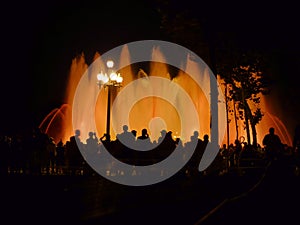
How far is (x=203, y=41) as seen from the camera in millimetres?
24109

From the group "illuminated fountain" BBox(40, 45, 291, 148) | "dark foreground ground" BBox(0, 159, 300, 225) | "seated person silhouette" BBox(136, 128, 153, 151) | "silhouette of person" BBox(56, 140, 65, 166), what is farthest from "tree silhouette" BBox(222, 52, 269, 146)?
"dark foreground ground" BBox(0, 159, 300, 225)

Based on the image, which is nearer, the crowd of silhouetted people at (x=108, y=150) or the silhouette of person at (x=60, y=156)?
the crowd of silhouetted people at (x=108, y=150)

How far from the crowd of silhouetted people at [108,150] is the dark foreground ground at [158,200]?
0.95 m

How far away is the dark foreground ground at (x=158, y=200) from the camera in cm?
760

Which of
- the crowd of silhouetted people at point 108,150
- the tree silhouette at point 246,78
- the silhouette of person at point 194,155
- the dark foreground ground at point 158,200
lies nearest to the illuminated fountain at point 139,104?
the tree silhouette at point 246,78

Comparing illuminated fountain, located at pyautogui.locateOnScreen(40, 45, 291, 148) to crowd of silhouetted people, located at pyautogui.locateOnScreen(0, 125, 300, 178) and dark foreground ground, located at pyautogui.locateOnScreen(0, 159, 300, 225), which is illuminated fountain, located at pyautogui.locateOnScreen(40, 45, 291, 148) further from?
dark foreground ground, located at pyautogui.locateOnScreen(0, 159, 300, 225)

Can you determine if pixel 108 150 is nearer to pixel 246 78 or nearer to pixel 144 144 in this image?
pixel 144 144

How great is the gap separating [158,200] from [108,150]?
598 cm

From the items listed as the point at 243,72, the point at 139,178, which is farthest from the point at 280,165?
the point at 243,72

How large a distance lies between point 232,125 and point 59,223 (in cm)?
4703

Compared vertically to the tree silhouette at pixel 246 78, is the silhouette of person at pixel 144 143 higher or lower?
lower

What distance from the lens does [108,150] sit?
1753 centimetres

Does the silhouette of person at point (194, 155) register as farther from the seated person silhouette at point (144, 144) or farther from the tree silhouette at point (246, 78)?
the tree silhouette at point (246, 78)

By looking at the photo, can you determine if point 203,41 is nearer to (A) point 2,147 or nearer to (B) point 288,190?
(A) point 2,147
